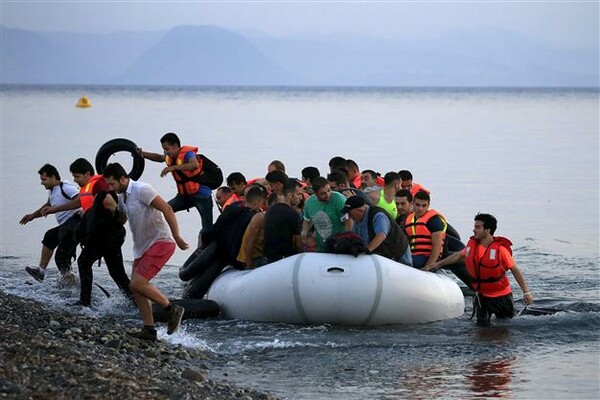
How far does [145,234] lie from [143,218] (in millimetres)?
128

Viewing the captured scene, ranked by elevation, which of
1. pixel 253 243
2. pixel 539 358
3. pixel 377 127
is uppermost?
pixel 377 127

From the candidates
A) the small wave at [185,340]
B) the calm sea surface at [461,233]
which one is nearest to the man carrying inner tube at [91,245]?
the calm sea surface at [461,233]

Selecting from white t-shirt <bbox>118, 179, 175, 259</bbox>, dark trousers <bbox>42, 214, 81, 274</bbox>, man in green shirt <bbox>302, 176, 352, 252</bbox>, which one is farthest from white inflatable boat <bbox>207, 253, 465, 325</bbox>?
dark trousers <bbox>42, 214, 81, 274</bbox>

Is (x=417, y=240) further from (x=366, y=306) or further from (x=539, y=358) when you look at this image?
(x=539, y=358)

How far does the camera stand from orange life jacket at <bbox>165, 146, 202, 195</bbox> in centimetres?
1460

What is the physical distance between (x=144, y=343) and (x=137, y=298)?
0.35 meters

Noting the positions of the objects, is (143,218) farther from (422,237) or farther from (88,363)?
(422,237)

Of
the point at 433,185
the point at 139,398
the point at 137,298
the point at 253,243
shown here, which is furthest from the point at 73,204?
the point at 433,185

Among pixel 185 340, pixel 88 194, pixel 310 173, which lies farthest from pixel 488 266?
pixel 88 194

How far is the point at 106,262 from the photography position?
11977 millimetres

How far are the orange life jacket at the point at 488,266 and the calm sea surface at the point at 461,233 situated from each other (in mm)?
421

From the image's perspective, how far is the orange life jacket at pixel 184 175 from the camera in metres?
14.6

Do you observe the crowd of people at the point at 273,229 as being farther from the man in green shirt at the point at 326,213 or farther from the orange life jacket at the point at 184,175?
the orange life jacket at the point at 184,175

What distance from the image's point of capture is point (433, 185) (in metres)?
27.3
